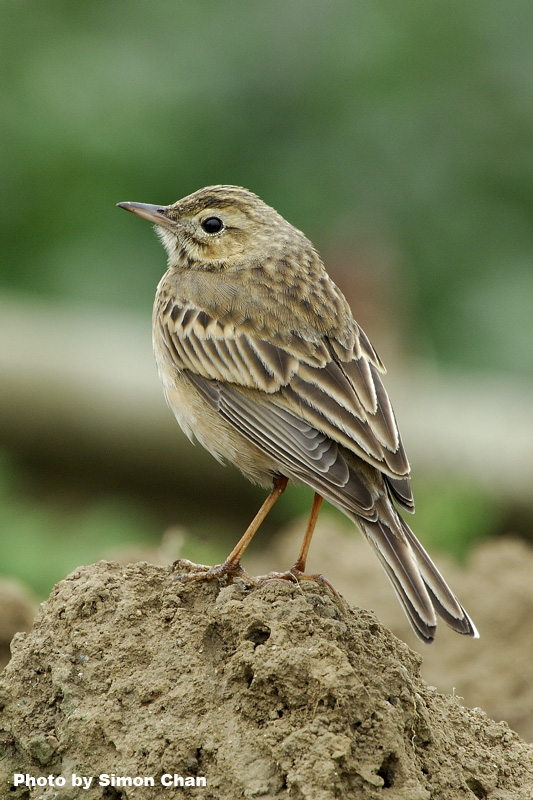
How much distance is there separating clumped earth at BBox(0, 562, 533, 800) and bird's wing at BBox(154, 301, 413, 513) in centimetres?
69

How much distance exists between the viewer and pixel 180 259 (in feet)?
21.1

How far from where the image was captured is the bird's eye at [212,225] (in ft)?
20.9

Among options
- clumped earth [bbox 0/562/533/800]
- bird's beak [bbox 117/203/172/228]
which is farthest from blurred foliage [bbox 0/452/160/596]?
clumped earth [bbox 0/562/533/800]

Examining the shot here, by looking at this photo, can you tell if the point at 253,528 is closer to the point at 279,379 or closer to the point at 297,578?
the point at 297,578

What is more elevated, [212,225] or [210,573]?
[212,225]

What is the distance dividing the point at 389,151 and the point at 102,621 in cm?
1189

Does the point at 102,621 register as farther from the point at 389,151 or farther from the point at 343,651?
the point at 389,151

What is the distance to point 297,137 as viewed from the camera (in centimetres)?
1546

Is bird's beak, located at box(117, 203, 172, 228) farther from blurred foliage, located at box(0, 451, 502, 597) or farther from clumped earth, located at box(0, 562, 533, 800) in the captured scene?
clumped earth, located at box(0, 562, 533, 800)

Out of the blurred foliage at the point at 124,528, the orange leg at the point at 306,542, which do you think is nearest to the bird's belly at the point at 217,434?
the orange leg at the point at 306,542

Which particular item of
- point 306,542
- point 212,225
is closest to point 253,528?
point 306,542

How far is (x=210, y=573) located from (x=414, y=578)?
2.74ft

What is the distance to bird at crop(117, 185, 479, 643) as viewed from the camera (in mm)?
4934

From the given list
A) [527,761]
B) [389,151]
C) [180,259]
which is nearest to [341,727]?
[527,761]
